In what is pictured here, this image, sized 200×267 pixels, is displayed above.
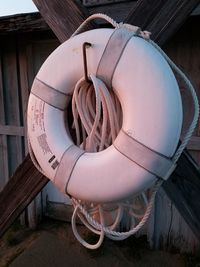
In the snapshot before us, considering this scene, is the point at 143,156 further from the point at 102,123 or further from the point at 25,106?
the point at 25,106

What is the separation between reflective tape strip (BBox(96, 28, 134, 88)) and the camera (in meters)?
0.91

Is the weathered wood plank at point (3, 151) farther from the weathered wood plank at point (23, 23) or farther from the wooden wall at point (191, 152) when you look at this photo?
the wooden wall at point (191, 152)

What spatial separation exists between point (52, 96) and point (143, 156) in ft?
1.34

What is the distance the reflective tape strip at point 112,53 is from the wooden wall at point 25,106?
4.17 ft

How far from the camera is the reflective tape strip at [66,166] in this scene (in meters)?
0.98

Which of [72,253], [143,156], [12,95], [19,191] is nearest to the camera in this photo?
[143,156]

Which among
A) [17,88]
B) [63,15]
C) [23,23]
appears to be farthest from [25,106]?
[63,15]

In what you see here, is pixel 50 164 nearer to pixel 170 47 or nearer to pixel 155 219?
pixel 170 47

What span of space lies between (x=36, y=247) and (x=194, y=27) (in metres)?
2.37

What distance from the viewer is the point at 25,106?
269 cm

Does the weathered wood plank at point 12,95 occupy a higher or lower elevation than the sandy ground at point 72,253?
higher

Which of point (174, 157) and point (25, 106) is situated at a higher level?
point (174, 157)

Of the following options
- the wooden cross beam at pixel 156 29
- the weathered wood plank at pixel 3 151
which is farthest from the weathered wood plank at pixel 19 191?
the weathered wood plank at pixel 3 151

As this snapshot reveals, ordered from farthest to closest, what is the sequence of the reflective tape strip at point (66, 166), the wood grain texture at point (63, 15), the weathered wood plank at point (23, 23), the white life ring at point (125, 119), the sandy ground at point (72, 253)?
the sandy ground at point (72, 253) → the weathered wood plank at point (23, 23) → the wood grain texture at point (63, 15) → the reflective tape strip at point (66, 166) → the white life ring at point (125, 119)
